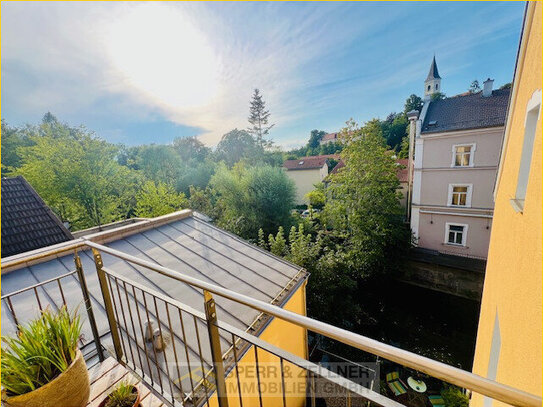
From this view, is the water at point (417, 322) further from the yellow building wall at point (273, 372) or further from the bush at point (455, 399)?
the yellow building wall at point (273, 372)

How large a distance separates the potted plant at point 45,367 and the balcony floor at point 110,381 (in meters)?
0.50

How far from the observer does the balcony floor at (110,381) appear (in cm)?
187

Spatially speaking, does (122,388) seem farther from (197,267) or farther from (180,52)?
(180,52)

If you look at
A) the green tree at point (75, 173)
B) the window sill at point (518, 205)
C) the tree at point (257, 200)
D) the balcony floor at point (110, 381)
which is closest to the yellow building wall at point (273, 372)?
the balcony floor at point (110, 381)

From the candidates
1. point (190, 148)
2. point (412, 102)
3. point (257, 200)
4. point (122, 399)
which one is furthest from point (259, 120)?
point (122, 399)

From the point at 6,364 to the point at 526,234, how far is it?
11.2 feet

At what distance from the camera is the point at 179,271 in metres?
4.30

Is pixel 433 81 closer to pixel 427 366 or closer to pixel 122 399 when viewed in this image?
pixel 427 366

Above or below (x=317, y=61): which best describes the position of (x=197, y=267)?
below

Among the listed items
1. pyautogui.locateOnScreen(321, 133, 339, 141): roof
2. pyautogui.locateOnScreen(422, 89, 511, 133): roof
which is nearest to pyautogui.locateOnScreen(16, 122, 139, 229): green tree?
pyautogui.locateOnScreen(422, 89, 511, 133): roof

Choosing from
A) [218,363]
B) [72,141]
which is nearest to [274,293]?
[218,363]

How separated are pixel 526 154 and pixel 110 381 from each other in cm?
426

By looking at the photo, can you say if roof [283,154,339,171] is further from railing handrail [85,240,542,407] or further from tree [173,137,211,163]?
railing handrail [85,240,542,407]

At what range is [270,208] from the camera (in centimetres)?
1377
